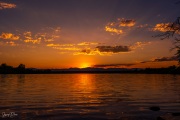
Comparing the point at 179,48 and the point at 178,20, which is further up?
the point at 178,20

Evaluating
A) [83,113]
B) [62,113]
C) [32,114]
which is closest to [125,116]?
[83,113]

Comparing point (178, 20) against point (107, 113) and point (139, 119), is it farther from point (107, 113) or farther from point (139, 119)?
point (107, 113)

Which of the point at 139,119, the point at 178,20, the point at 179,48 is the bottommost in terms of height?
the point at 139,119

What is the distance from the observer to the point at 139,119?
2530 centimetres

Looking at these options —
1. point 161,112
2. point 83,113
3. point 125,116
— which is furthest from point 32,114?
point 161,112

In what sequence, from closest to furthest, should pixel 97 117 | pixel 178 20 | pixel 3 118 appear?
pixel 178 20
pixel 3 118
pixel 97 117

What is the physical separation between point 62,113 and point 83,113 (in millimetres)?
2609

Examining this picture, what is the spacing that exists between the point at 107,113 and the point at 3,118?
12303 mm

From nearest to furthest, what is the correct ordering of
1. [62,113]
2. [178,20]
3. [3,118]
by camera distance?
[178,20], [3,118], [62,113]

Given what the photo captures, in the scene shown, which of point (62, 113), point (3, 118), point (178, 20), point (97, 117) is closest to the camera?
point (178, 20)

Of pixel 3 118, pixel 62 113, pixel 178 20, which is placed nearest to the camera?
pixel 178 20

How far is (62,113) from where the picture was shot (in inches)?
1115

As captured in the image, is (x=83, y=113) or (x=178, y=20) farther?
(x=83, y=113)

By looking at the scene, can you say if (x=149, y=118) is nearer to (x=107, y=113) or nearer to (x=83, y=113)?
(x=107, y=113)
